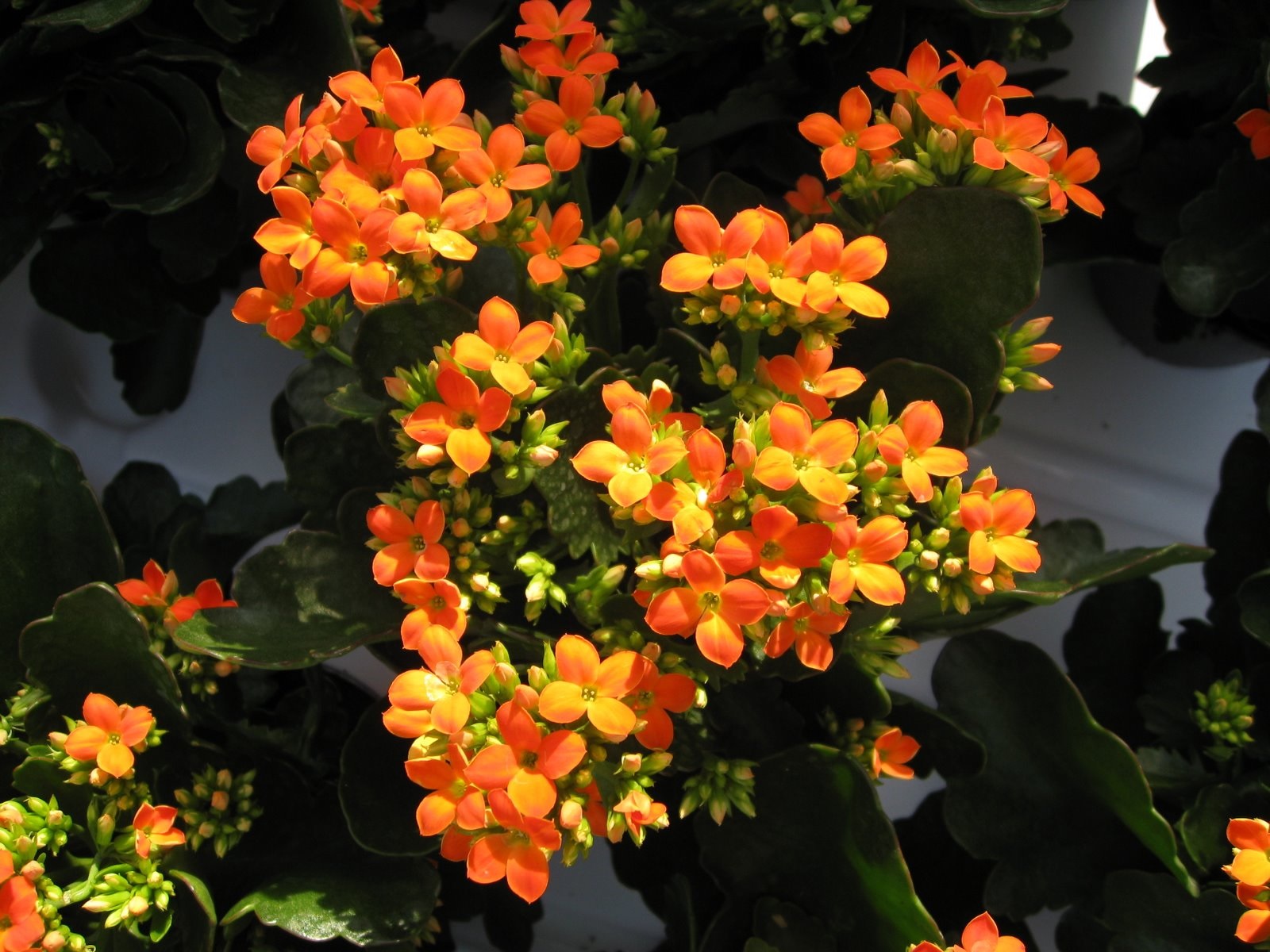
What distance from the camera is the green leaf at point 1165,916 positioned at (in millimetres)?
779

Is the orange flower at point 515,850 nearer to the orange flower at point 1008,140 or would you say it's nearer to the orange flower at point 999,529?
the orange flower at point 999,529

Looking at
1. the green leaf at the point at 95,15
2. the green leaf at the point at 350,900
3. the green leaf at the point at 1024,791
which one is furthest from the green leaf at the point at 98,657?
the green leaf at the point at 1024,791

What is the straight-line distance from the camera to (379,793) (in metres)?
0.76

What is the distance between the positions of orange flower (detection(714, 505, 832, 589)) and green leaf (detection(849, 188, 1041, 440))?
0.75ft

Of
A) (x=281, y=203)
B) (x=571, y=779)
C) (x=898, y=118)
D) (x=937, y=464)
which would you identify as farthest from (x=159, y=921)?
(x=898, y=118)

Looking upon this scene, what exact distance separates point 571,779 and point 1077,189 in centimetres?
51

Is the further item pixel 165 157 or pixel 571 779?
pixel 165 157

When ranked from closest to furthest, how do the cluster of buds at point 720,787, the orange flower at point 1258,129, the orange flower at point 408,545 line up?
the orange flower at point 408,545, the cluster of buds at point 720,787, the orange flower at point 1258,129

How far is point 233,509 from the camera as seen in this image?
993mm

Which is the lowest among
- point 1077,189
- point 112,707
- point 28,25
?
point 112,707

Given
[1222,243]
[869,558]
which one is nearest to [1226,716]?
[1222,243]

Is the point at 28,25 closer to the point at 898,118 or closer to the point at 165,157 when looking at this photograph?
the point at 165,157

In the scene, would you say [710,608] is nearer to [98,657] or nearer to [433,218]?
[433,218]

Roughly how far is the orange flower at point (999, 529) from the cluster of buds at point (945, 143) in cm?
20
